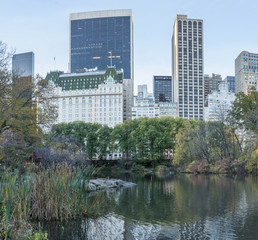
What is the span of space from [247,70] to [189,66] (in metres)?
39.3

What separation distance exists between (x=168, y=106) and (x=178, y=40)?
3787cm

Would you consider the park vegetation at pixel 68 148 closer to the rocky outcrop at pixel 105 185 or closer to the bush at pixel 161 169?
the bush at pixel 161 169

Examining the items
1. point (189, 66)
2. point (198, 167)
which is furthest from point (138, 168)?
point (189, 66)

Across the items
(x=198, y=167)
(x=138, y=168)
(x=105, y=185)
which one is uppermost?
(x=105, y=185)

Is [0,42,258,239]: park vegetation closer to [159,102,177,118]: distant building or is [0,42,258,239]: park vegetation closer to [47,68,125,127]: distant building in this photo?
[47,68,125,127]: distant building

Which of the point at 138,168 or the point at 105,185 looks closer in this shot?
the point at 105,185

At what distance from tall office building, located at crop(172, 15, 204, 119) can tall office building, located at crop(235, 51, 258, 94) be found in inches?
1174

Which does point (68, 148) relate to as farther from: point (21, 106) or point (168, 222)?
point (168, 222)

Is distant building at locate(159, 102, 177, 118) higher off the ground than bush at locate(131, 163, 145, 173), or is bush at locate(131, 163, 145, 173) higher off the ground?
distant building at locate(159, 102, 177, 118)

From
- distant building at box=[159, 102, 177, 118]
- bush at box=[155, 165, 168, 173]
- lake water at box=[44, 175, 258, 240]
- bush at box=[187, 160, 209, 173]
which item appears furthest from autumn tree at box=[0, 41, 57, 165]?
distant building at box=[159, 102, 177, 118]

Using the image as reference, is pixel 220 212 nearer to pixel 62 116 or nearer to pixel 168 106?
pixel 62 116

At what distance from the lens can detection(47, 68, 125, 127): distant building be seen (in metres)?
143

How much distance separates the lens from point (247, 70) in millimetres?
189875

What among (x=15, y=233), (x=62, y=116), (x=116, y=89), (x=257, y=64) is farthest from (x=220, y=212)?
(x=257, y=64)
